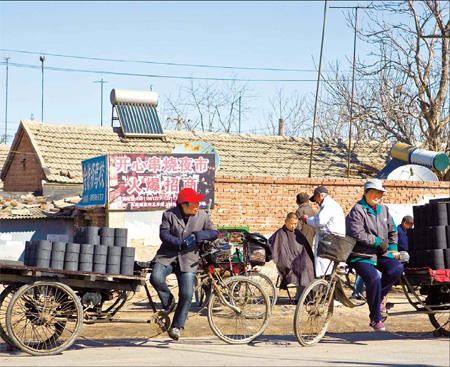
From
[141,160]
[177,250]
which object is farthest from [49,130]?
[177,250]

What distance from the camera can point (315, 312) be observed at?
28.5ft

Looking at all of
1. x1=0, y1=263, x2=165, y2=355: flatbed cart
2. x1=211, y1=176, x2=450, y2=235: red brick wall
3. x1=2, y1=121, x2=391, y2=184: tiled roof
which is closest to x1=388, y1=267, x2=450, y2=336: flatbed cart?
x1=0, y1=263, x2=165, y2=355: flatbed cart

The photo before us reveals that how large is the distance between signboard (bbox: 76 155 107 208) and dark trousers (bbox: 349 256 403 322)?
9.18m

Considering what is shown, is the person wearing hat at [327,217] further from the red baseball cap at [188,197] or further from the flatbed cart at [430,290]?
the red baseball cap at [188,197]

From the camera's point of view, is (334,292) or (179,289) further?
(334,292)

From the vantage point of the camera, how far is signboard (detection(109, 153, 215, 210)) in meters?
16.8

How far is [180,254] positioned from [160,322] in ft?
2.81

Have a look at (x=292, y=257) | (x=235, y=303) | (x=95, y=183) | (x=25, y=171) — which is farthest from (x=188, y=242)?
(x=25, y=171)

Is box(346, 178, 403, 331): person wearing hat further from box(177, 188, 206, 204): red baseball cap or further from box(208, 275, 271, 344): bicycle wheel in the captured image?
box(177, 188, 206, 204): red baseball cap

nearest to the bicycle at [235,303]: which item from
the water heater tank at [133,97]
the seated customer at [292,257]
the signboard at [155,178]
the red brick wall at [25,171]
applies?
the seated customer at [292,257]

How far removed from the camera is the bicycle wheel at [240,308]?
29.6 feet

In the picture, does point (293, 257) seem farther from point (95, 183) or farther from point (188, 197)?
point (95, 183)

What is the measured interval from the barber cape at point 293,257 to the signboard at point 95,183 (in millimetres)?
5576

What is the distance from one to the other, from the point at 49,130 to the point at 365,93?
13622 mm
